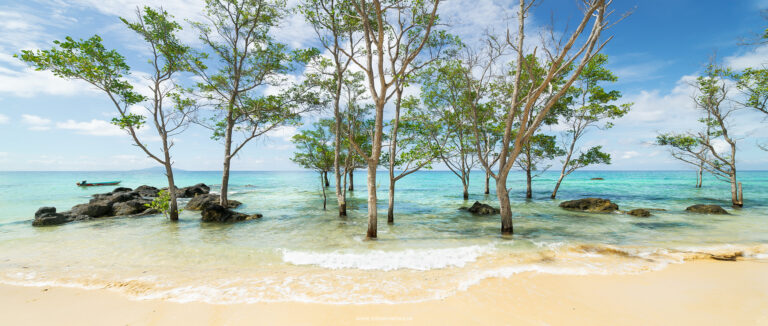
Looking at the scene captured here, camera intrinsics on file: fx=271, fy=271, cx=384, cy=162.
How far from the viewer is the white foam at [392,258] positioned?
759cm

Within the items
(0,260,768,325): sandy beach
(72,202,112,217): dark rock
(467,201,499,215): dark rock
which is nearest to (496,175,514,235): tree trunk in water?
(0,260,768,325): sandy beach

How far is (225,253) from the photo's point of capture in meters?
8.96

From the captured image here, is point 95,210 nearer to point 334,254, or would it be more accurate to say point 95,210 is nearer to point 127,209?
point 127,209

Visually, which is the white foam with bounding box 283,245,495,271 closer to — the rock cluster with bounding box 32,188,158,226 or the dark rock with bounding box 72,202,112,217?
the rock cluster with bounding box 32,188,158,226

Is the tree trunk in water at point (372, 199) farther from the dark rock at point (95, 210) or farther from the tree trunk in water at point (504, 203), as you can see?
the dark rock at point (95, 210)

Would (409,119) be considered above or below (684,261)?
above

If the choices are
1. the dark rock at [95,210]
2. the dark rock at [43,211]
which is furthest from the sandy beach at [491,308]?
the dark rock at [95,210]

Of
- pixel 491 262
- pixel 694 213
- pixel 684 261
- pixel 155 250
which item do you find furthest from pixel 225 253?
pixel 694 213

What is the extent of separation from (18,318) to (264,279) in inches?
152

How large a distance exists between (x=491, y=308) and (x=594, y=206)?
1990cm

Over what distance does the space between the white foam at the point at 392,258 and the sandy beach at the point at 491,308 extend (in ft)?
6.75

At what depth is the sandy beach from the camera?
4379mm

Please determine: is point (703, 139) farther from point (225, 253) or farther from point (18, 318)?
point (18, 318)

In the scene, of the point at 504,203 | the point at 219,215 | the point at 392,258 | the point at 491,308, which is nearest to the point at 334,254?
the point at 392,258
